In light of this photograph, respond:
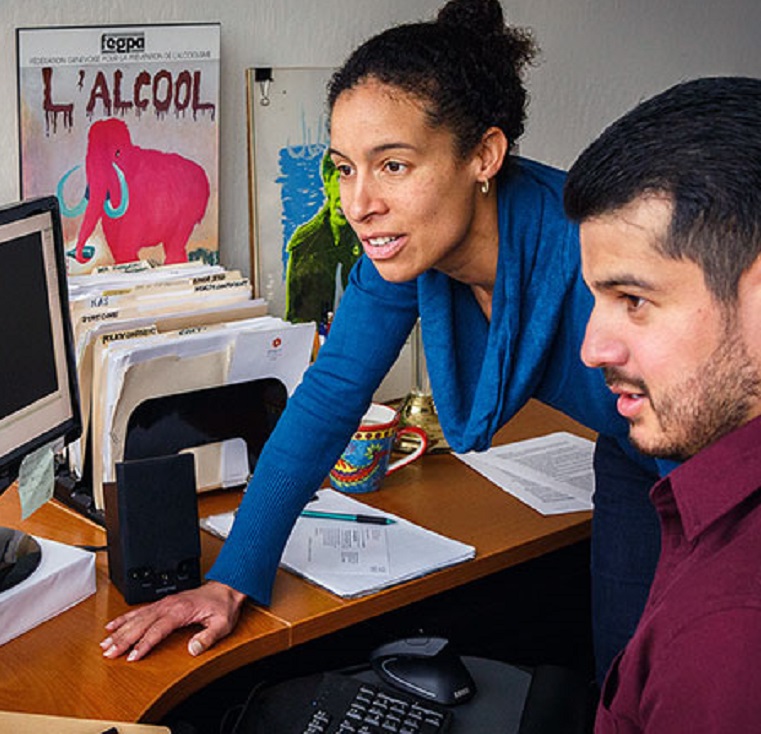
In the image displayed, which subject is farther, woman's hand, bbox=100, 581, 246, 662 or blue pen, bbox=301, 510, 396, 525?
blue pen, bbox=301, 510, 396, 525

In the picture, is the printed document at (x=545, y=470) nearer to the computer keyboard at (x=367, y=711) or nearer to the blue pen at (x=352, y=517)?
the blue pen at (x=352, y=517)

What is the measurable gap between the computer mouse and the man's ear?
578 millimetres

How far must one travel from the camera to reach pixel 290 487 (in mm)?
1651

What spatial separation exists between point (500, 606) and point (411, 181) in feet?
3.13

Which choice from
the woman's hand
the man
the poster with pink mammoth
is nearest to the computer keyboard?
the woman's hand

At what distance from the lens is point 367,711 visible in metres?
1.47

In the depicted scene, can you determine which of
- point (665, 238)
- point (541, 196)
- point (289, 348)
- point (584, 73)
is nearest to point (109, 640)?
point (289, 348)

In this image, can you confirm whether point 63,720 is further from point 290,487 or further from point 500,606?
point 500,606

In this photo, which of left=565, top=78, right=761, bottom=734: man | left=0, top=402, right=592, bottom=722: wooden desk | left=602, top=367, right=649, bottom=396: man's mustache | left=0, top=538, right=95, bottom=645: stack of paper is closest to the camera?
left=565, top=78, right=761, bottom=734: man

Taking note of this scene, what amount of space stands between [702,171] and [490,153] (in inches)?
24.9

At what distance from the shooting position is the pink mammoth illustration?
6.45 feet

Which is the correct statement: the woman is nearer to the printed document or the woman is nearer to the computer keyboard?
the computer keyboard

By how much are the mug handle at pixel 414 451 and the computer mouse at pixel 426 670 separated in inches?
16.5

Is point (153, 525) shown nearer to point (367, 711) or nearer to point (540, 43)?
point (367, 711)
